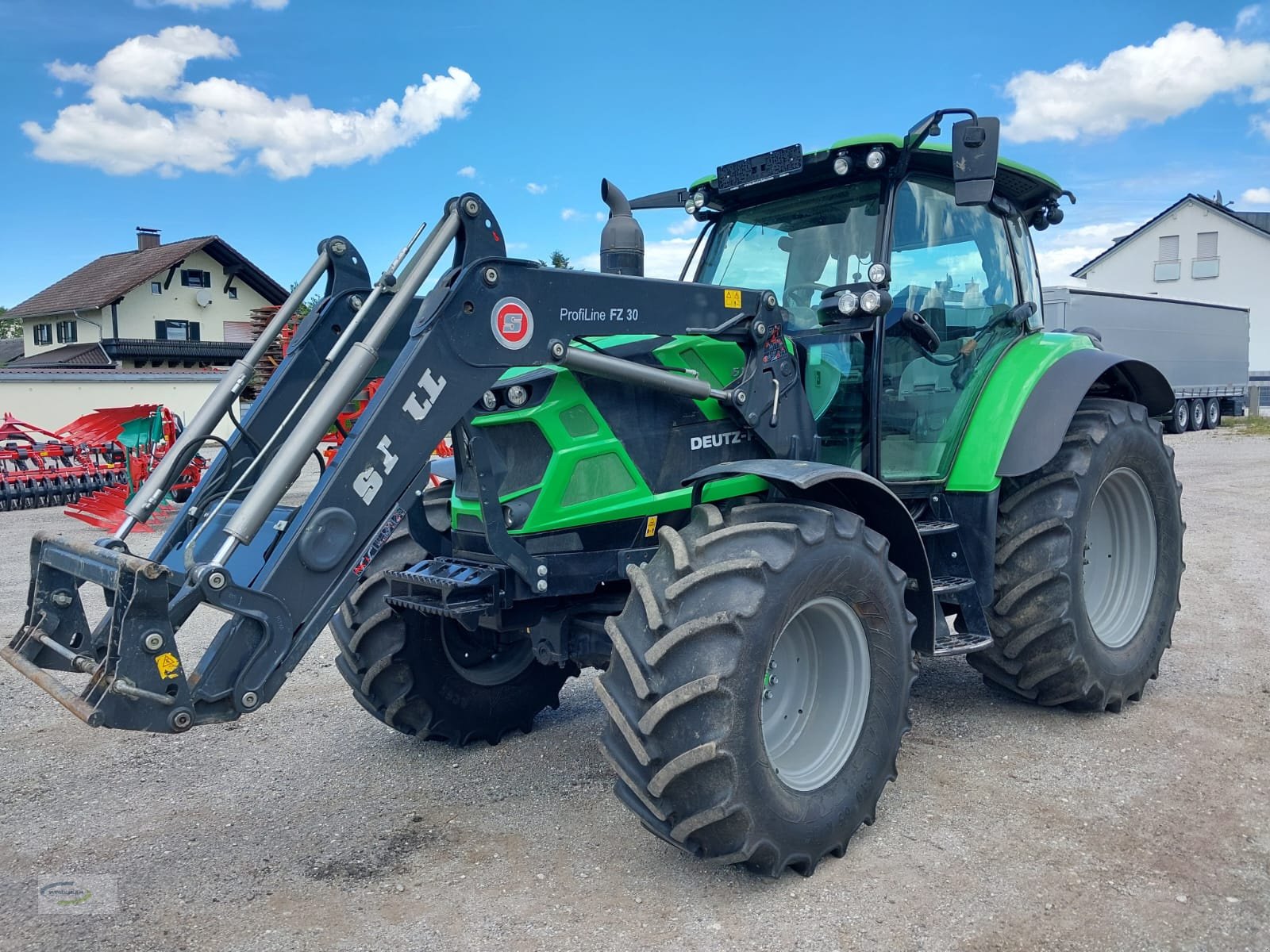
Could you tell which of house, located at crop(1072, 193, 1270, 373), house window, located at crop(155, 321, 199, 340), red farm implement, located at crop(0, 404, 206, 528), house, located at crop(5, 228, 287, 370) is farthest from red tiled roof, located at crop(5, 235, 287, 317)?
house, located at crop(1072, 193, 1270, 373)

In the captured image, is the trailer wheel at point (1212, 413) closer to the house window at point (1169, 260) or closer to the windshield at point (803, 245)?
the house window at point (1169, 260)

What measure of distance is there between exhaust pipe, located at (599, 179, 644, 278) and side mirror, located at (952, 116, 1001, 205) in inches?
52.1

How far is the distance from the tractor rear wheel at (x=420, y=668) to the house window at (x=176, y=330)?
39.8 metres

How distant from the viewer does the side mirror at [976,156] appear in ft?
13.2

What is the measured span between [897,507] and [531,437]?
144cm

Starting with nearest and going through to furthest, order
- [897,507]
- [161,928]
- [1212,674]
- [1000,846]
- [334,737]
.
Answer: [161,928] < [1000,846] < [897,507] < [334,737] < [1212,674]

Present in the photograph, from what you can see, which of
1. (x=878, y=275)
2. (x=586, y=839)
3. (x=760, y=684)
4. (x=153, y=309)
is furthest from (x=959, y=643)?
(x=153, y=309)

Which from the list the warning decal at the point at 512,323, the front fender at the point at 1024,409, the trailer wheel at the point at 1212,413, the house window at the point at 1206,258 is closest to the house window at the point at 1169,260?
the house window at the point at 1206,258

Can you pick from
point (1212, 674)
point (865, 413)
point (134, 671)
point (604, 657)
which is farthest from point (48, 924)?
point (1212, 674)

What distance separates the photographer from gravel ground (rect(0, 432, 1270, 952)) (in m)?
3.25

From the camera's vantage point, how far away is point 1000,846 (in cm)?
375

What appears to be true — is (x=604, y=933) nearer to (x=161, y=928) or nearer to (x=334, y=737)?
(x=161, y=928)

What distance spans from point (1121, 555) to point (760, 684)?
3164 mm

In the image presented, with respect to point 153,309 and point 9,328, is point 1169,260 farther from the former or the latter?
point 9,328
